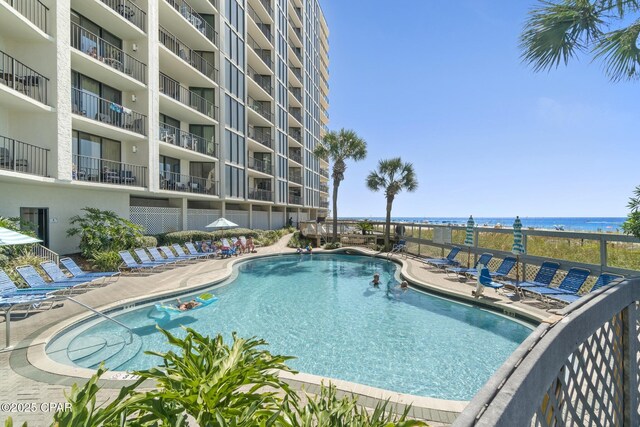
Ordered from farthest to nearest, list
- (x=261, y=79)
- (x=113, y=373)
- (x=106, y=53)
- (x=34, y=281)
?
(x=261, y=79), (x=106, y=53), (x=34, y=281), (x=113, y=373)

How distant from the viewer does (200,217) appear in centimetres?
2145

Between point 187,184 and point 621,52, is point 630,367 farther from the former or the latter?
point 187,184

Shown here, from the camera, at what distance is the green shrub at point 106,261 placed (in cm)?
1217

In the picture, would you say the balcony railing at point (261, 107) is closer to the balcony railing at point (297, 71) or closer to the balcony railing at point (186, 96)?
the balcony railing at point (186, 96)

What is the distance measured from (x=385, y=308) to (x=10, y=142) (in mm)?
15050

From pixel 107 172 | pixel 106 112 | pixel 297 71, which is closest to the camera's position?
pixel 107 172

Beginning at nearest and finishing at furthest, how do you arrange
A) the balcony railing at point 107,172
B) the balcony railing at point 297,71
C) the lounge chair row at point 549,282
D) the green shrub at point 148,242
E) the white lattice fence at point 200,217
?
the lounge chair row at point 549,282, the balcony railing at point 107,172, the green shrub at point 148,242, the white lattice fence at point 200,217, the balcony railing at point 297,71

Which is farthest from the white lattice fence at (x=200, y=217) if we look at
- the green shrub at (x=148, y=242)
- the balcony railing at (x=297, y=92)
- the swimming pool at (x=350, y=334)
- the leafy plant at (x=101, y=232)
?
the balcony railing at (x=297, y=92)

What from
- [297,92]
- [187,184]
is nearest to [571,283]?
[187,184]

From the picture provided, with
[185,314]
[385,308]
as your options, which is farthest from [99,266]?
[385,308]

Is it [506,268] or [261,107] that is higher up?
[261,107]

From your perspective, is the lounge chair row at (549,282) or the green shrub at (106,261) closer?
the lounge chair row at (549,282)

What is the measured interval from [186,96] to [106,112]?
6.34 m

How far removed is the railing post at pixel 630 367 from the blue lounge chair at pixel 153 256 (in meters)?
14.4
